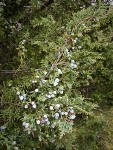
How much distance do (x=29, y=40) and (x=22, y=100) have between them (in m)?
0.82

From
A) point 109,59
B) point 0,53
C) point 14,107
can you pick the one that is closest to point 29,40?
point 0,53

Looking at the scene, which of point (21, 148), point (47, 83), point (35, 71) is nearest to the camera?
point (47, 83)

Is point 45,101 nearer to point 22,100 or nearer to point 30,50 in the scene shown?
point 22,100

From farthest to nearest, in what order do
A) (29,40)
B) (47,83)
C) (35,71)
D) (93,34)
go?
1. (93,34)
2. (29,40)
3. (35,71)
4. (47,83)

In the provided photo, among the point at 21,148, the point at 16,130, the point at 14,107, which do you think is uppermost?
the point at 14,107

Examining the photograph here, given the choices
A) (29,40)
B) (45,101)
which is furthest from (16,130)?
(29,40)

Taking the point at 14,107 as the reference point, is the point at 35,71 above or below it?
above

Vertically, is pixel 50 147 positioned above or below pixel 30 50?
below

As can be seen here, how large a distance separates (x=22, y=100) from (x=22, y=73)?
0.43 m

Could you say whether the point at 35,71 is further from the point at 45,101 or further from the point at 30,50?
the point at 30,50

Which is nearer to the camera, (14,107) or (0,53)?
(14,107)

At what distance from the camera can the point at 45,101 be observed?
8.20ft

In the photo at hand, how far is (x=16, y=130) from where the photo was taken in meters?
2.73

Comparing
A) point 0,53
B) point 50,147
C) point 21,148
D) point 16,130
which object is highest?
point 0,53
